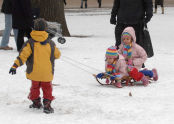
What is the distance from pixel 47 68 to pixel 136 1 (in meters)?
3.36

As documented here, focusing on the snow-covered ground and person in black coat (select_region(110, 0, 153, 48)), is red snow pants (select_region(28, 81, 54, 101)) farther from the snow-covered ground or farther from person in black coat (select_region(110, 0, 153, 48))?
person in black coat (select_region(110, 0, 153, 48))

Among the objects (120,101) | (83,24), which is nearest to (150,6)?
(120,101)

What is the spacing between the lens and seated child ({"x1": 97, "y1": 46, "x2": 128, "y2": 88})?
7.11m

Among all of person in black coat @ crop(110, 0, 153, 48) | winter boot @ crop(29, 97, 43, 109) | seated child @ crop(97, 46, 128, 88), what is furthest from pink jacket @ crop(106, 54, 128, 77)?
winter boot @ crop(29, 97, 43, 109)

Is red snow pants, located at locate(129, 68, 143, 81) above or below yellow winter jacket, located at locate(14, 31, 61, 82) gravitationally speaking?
below

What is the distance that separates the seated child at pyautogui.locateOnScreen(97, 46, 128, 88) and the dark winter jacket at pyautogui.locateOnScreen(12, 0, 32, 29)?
3.30 m

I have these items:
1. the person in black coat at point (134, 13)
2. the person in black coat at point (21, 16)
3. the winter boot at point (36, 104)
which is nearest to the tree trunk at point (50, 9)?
the person in black coat at point (21, 16)

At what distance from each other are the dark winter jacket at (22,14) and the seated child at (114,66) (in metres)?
3.30

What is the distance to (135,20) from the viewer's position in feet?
27.6

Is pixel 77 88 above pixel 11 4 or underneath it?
underneath

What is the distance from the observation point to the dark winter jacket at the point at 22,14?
9964mm

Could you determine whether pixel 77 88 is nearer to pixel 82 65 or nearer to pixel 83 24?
pixel 82 65

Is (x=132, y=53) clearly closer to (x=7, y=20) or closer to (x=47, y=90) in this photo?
(x=47, y=90)

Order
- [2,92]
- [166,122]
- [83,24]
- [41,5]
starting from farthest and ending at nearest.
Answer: [83,24], [41,5], [2,92], [166,122]
